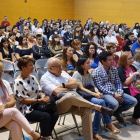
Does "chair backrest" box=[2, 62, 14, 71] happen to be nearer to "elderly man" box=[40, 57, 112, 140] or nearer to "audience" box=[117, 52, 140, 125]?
"elderly man" box=[40, 57, 112, 140]

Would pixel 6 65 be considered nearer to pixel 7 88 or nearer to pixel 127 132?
pixel 7 88

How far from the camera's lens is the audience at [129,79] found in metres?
4.07

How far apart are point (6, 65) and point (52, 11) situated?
16262mm

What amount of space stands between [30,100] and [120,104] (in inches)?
61.7

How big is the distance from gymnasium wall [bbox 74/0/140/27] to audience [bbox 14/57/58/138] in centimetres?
1501

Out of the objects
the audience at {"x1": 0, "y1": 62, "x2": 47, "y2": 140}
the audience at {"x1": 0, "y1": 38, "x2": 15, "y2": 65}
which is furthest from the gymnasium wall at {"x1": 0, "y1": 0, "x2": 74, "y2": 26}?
the audience at {"x1": 0, "y1": 62, "x2": 47, "y2": 140}

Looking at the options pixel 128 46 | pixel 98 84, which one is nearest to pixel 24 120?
pixel 98 84

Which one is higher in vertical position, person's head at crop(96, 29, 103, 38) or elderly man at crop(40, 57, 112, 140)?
person's head at crop(96, 29, 103, 38)

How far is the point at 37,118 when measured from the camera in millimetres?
3004

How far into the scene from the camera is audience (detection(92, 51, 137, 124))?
3783mm

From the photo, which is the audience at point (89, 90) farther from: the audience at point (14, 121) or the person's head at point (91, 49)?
the person's head at point (91, 49)

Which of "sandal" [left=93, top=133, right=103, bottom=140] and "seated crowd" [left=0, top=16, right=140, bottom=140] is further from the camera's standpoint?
"sandal" [left=93, top=133, right=103, bottom=140]

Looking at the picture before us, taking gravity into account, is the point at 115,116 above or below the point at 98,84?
below

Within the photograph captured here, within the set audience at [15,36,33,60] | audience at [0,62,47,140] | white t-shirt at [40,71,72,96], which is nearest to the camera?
audience at [0,62,47,140]
